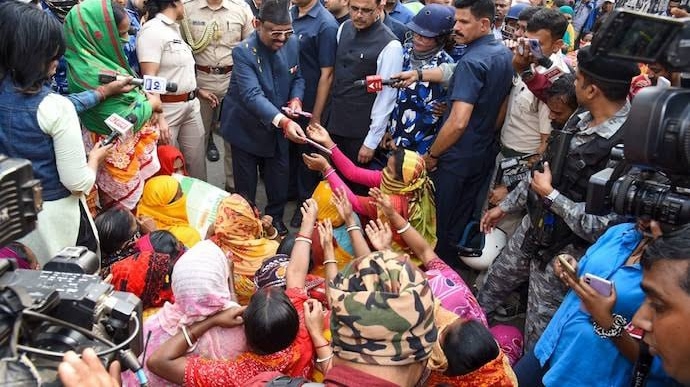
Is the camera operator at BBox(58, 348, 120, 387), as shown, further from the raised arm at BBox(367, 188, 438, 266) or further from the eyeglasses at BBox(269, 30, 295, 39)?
the eyeglasses at BBox(269, 30, 295, 39)

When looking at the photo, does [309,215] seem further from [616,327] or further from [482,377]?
[616,327]

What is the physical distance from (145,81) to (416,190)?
66.1 inches

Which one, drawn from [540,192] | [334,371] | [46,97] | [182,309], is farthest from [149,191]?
[334,371]

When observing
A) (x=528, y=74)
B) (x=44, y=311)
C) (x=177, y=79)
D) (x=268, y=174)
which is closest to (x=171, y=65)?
(x=177, y=79)

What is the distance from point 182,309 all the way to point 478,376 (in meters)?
1.11

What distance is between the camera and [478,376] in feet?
6.93

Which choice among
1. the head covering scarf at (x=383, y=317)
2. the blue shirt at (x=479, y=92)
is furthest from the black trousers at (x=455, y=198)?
the head covering scarf at (x=383, y=317)

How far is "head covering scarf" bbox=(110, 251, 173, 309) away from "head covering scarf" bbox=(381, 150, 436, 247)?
1.26 metres

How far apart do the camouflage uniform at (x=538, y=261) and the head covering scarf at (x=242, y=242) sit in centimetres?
125

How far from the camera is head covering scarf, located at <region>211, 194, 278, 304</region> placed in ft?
9.91

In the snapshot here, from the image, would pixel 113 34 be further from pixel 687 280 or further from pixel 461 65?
pixel 687 280

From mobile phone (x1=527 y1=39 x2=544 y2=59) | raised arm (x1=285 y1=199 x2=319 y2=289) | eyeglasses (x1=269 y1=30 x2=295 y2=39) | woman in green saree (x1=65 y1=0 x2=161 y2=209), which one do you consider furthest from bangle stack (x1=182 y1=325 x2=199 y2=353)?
mobile phone (x1=527 y1=39 x2=544 y2=59)

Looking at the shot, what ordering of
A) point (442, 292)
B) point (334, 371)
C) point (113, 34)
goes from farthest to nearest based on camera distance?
point (113, 34) → point (442, 292) → point (334, 371)

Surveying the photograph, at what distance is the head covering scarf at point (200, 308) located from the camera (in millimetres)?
2174
